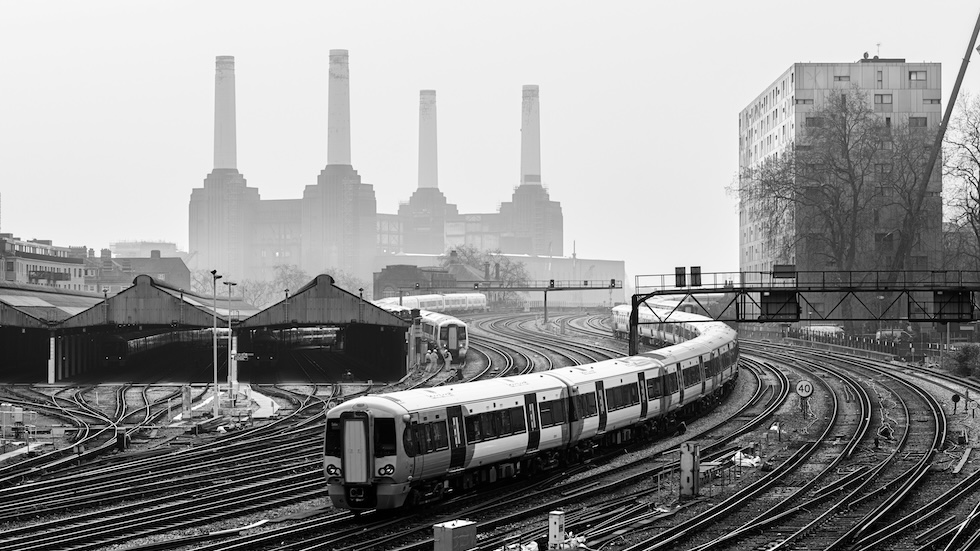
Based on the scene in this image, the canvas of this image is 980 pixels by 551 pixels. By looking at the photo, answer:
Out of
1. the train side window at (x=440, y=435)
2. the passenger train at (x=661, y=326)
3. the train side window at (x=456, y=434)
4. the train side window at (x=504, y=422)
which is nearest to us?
the train side window at (x=440, y=435)

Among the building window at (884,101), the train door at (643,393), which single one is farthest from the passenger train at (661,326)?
the building window at (884,101)

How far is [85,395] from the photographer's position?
6259 cm

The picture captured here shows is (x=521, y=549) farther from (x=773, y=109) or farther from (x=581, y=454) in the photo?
(x=773, y=109)

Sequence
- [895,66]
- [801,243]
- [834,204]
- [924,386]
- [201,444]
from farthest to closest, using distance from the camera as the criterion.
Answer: [895,66]
[801,243]
[834,204]
[924,386]
[201,444]

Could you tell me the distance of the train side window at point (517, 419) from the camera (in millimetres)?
30188

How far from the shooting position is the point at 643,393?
38344mm

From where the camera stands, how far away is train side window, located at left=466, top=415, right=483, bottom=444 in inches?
1119

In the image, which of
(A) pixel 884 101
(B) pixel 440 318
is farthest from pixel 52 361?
(A) pixel 884 101

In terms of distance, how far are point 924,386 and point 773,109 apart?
6680 centimetres

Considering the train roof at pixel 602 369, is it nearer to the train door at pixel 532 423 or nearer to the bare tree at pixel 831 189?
the train door at pixel 532 423

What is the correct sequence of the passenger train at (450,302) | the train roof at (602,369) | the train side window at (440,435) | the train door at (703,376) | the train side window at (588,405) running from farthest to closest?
the passenger train at (450,302), the train door at (703,376), the train roof at (602,369), the train side window at (588,405), the train side window at (440,435)

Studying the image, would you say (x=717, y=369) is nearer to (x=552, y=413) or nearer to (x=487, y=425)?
(x=552, y=413)

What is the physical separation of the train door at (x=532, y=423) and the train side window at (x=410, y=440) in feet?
16.2

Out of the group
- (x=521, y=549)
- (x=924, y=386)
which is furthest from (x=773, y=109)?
(x=521, y=549)
